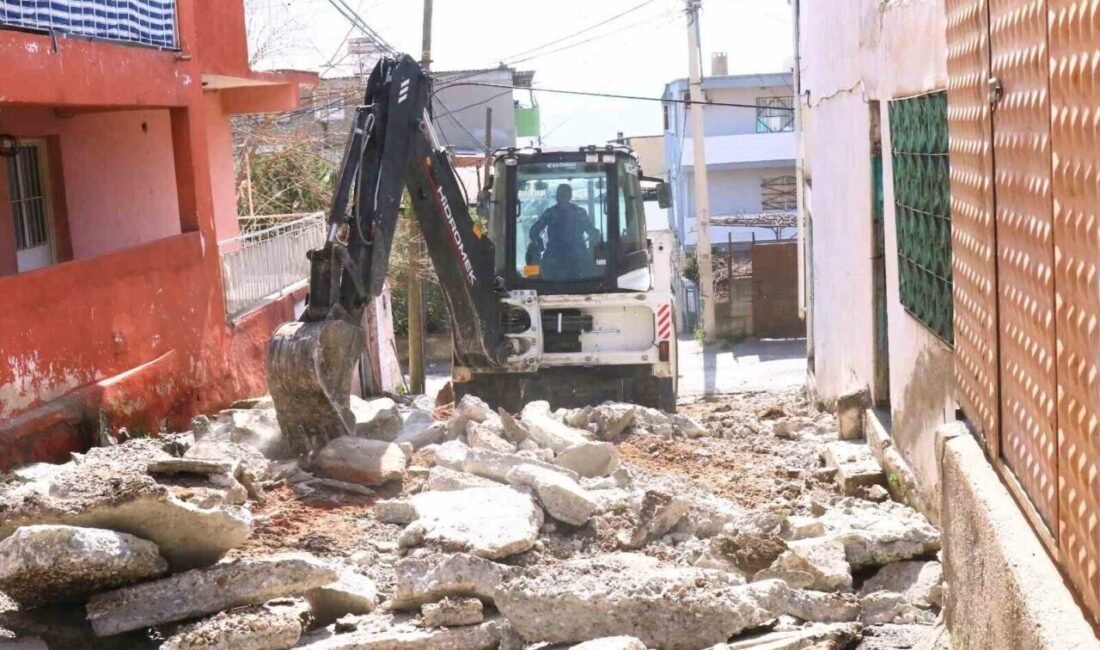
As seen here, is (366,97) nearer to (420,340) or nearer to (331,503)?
(331,503)

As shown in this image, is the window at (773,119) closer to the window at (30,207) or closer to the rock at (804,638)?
the window at (30,207)

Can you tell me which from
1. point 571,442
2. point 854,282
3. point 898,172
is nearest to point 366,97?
point 571,442

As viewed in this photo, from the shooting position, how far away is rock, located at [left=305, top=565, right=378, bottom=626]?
259 inches

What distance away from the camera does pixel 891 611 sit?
626cm

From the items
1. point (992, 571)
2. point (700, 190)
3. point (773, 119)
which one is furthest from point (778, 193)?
point (992, 571)

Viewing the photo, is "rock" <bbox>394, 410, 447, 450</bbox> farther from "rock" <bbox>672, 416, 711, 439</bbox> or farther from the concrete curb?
the concrete curb

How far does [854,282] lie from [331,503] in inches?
178

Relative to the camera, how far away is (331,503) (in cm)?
934

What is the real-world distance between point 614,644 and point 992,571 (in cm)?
157

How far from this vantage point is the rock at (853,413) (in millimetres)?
10445

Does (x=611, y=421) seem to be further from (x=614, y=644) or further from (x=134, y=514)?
(x=614, y=644)

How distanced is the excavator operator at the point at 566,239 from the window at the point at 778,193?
3139 centimetres

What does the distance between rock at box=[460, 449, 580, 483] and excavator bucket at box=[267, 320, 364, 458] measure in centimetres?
167

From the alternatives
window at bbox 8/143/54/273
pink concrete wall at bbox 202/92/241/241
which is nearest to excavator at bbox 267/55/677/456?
window at bbox 8/143/54/273
